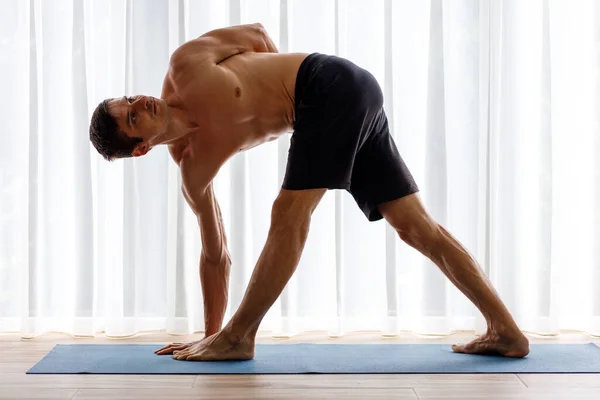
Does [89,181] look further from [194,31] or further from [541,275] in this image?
[541,275]

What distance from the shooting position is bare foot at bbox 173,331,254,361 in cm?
212

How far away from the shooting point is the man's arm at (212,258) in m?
Answer: 2.23

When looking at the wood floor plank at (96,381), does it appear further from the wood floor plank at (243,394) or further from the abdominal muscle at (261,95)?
the abdominal muscle at (261,95)

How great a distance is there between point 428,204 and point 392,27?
2.21 ft

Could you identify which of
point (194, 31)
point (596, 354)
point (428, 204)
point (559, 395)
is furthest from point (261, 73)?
point (596, 354)

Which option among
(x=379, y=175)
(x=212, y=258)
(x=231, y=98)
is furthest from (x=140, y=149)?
(x=379, y=175)

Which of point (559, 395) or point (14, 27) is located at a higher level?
point (14, 27)

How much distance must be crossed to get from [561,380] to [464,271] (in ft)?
1.32

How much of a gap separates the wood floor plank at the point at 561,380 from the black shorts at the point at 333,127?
2.06ft

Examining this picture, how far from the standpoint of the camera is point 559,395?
1.79m

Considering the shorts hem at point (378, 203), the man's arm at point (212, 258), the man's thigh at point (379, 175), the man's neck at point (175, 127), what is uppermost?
the man's neck at point (175, 127)

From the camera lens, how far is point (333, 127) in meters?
2.07

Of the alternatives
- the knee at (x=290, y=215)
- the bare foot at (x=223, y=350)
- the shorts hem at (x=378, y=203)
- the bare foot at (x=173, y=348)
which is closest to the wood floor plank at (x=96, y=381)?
the bare foot at (x=223, y=350)

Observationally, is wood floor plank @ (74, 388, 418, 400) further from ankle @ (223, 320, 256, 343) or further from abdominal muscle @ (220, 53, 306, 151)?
abdominal muscle @ (220, 53, 306, 151)
